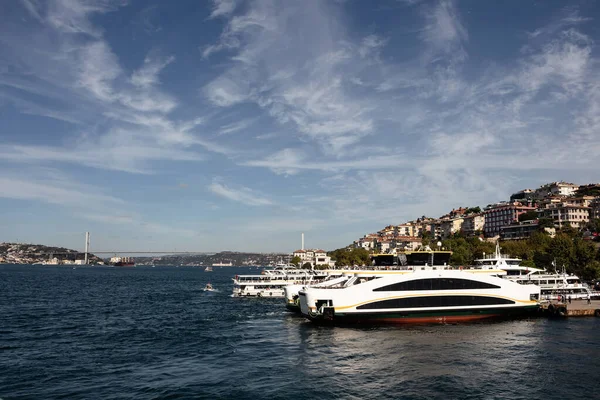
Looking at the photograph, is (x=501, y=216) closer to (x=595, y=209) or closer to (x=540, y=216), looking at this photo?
(x=540, y=216)

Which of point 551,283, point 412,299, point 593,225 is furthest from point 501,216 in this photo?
point 412,299

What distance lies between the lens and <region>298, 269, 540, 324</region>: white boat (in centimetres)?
4381

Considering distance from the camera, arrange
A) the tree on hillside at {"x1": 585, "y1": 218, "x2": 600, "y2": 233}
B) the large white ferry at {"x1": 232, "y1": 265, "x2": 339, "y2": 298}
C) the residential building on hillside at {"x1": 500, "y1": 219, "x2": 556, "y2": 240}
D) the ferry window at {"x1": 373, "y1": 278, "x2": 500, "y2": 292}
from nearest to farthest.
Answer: the ferry window at {"x1": 373, "y1": 278, "x2": 500, "y2": 292} < the large white ferry at {"x1": 232, "y1": 265, "x2": 339, "y2": 298} < the tree on hillside at {"x1": 585, "y1": 218, "x2": 600, "y2": 233} < the residential building on hillside at {"x1": 500, "y1": 219, "x2": 556, "y2": 240}

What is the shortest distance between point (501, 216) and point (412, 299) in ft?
456

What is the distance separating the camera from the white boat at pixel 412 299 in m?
43.8

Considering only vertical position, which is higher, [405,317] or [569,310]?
[405,317]

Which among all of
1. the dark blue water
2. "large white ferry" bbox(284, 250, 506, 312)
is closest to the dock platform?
the dark blue water

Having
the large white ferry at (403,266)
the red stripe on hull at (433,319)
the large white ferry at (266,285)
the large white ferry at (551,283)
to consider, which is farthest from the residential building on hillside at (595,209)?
the red stripe on hull at (433,319)

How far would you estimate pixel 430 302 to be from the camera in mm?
44375

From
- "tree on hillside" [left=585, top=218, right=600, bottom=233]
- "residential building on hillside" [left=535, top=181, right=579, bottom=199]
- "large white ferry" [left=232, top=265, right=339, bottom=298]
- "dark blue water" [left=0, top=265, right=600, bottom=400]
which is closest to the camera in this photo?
"dark blue water" [left=0, top=265, right=600, bottom=400]

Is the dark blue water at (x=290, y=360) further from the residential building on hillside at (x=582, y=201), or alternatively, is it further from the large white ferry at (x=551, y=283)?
the residential building on hillside at (x=582, y=201)

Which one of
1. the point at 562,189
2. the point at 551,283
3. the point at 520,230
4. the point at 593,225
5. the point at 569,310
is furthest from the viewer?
the point at 562,189

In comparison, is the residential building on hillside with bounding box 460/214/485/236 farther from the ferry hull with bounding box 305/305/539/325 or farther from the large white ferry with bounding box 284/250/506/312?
the ferry hull with bounding box 305/305/539/325

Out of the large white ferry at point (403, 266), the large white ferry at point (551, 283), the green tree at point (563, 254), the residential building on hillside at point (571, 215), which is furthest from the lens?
the residential building on hillside at point (571, 215)
